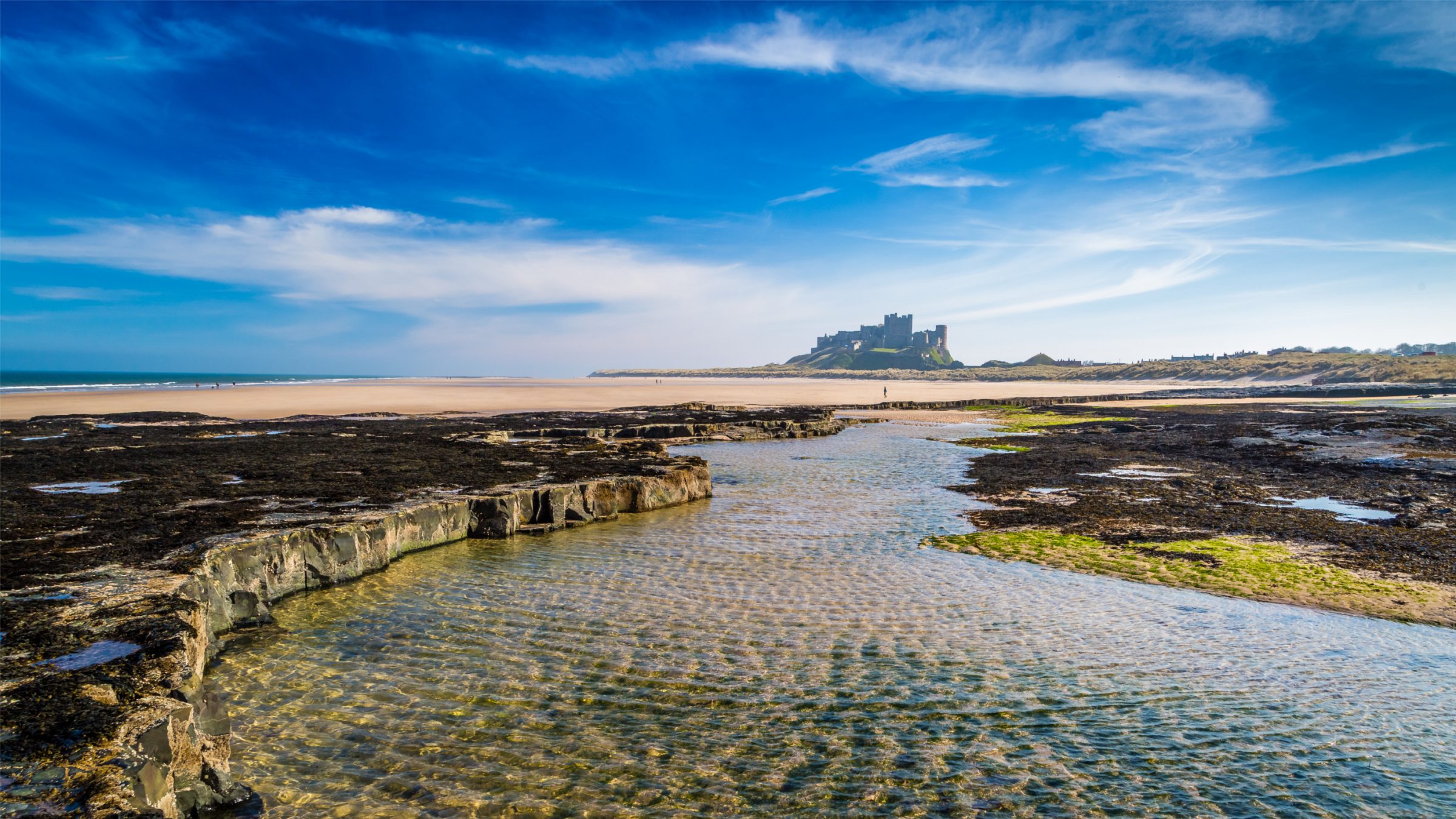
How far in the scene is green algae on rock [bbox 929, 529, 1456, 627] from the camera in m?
11.0

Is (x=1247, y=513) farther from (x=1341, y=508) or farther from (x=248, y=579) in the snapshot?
(x=248, y=579)

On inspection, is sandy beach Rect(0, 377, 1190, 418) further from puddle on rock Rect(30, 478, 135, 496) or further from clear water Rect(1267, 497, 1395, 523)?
clear water Rect(1267, 497, 1395, 523)

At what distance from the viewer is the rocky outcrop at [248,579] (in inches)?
198

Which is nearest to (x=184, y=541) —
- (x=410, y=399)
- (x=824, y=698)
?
(x=824, y=698)

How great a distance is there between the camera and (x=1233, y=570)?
1288 centimetres

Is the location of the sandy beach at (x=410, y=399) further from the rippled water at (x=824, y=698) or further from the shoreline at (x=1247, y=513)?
the rippled water at (x=824, y=698)

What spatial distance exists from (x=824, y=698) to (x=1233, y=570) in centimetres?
1000

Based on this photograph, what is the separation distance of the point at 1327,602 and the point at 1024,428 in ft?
118

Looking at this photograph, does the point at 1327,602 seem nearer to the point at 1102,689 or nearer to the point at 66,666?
the point at 1102,689

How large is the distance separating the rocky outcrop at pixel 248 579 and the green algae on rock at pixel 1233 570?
8.47 metres

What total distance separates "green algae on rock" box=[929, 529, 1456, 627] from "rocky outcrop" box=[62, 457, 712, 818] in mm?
8467

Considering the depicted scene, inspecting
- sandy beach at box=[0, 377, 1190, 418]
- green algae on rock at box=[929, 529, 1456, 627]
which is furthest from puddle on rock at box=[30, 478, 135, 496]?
sandy beach at box=[0, 377, 1190, 418]

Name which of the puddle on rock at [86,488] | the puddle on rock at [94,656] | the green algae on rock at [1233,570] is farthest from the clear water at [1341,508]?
the puddle on rock at [86,488]

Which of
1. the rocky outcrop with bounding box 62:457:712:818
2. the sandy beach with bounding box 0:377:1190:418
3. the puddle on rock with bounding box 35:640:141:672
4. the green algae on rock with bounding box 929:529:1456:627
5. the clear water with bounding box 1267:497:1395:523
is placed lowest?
the green algae on rock with bounding box 929:529:1456:627
